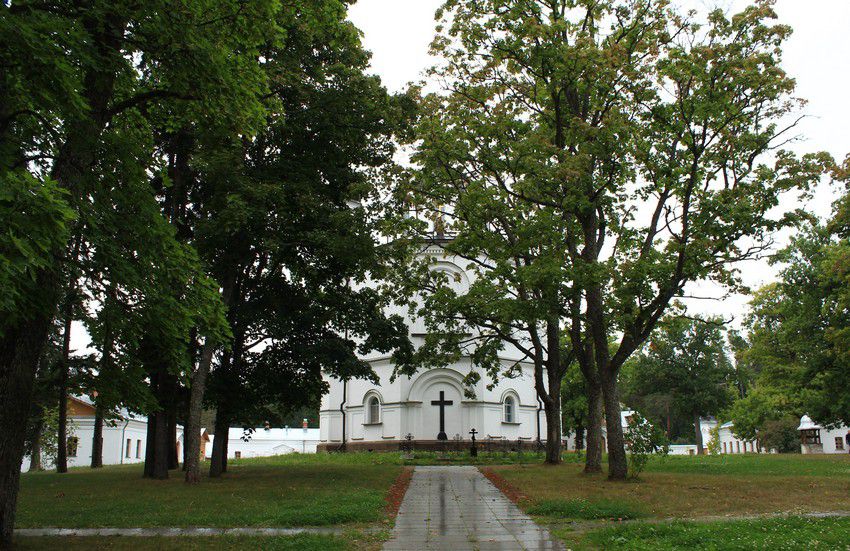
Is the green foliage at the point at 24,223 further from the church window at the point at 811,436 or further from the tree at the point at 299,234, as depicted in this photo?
the church window at the point at 811,436

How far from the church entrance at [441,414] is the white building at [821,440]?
42130mm

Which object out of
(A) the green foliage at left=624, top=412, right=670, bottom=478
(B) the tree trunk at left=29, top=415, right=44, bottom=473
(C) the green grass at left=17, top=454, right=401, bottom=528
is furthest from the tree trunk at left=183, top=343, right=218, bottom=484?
(B) the tree trunk at left=29, top=415, right=44, bottom=473

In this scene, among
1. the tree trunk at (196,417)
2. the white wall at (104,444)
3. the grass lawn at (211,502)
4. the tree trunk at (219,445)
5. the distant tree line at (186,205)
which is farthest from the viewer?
the white wall at (104,444)

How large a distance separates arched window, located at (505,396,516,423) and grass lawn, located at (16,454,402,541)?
17.9 meters

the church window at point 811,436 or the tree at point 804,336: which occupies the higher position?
the tree at point 804,336

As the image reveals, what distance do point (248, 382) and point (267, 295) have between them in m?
2.68

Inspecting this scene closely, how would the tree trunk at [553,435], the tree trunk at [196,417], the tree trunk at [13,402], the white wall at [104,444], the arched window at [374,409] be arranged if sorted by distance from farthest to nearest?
the white wall at [104,444]
the arched window at [374,409]
the tree trunk at [553,435]
the tree trunk at [196,417]
the tree trunk at [13,402]

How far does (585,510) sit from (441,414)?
24.2m

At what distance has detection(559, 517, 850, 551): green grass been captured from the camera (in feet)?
27.0

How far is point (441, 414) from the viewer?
3534 centimetres

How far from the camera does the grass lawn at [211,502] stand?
36.0ft

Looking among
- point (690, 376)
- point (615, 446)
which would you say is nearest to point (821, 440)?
point (690, 376)

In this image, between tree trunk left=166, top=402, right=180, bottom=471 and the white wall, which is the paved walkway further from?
the white wall

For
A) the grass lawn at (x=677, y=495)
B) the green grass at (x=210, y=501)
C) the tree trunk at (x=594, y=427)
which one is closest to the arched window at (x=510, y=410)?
the tree trunk at (x=594, y=427)
